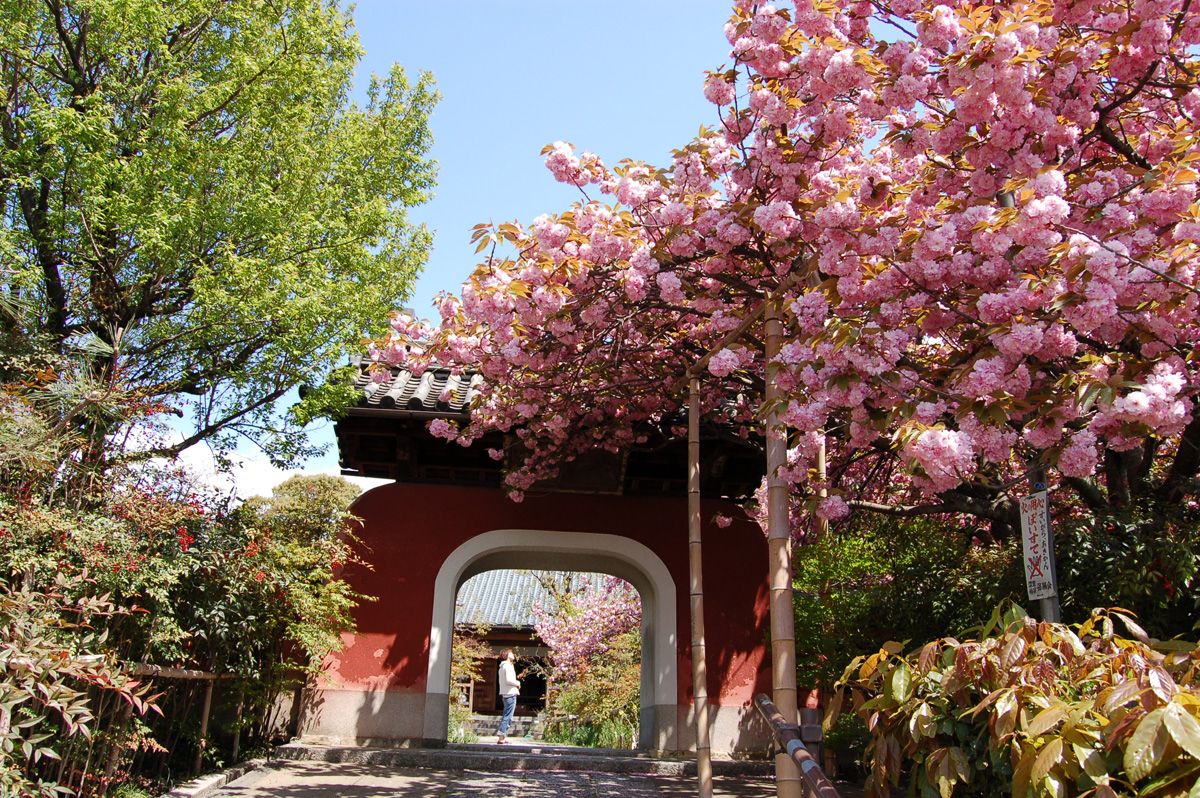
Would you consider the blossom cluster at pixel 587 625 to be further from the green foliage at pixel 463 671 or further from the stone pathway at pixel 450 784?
the stone pathway at pixel 450 784

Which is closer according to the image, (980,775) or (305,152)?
(980,775)

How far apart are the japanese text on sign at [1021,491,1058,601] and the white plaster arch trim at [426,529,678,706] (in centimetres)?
468

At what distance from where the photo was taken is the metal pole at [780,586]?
2.94 m

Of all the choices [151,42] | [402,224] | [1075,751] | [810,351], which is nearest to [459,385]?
[402,224]

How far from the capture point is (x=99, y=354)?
16.7 ft

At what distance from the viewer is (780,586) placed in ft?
10.2

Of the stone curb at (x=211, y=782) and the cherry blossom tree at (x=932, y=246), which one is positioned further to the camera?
the stone curb at (x=211, y=782)

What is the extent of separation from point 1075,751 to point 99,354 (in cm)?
541

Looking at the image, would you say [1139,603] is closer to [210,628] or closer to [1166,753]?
[1166,753]

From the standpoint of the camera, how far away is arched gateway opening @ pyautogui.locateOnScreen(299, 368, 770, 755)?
6.46m

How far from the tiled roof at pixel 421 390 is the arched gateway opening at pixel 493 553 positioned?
17 mm

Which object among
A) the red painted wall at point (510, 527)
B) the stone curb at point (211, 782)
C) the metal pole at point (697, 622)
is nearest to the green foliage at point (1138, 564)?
the metal pole at point (697, 622)

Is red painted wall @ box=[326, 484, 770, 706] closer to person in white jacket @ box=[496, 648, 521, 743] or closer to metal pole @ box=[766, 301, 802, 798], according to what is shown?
metal pole @ box=[766, 301, 802, 798]

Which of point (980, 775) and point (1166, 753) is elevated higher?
point (1166, 753)
